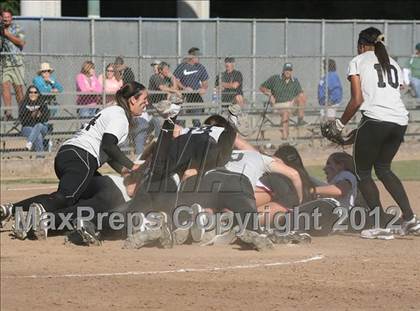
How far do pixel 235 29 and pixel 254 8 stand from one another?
18.2m

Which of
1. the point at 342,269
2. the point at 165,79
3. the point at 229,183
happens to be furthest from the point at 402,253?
the point at 165,79

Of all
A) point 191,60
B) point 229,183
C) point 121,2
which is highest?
point 121,2

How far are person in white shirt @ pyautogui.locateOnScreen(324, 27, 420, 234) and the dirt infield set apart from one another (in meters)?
0.53

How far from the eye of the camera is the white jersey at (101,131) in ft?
33.7

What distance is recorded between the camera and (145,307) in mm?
7289

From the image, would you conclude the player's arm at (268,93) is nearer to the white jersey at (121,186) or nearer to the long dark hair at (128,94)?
the white jersey at (121,186)

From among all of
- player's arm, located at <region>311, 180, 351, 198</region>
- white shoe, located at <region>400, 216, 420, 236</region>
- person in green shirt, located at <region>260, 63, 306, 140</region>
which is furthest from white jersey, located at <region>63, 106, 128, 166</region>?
person in green shirt, located at <region>260, 63, 306, 140</region>

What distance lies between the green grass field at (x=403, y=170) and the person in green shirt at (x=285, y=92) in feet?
7.83

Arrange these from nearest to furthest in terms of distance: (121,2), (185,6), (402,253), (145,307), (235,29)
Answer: (145,307)
(402,253)
(235,29)
(185,6)
(121,2)

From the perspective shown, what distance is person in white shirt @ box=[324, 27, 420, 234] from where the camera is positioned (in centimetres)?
1055

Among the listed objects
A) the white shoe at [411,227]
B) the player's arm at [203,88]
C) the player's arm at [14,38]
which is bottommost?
the white shoe at [411,227]

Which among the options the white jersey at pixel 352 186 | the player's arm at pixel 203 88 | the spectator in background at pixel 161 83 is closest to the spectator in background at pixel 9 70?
the spectator in background at pixel 161 83

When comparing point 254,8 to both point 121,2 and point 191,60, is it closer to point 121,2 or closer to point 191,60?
point 121,2

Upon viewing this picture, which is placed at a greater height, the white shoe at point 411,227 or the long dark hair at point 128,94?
the long dark hair at point 128,94
